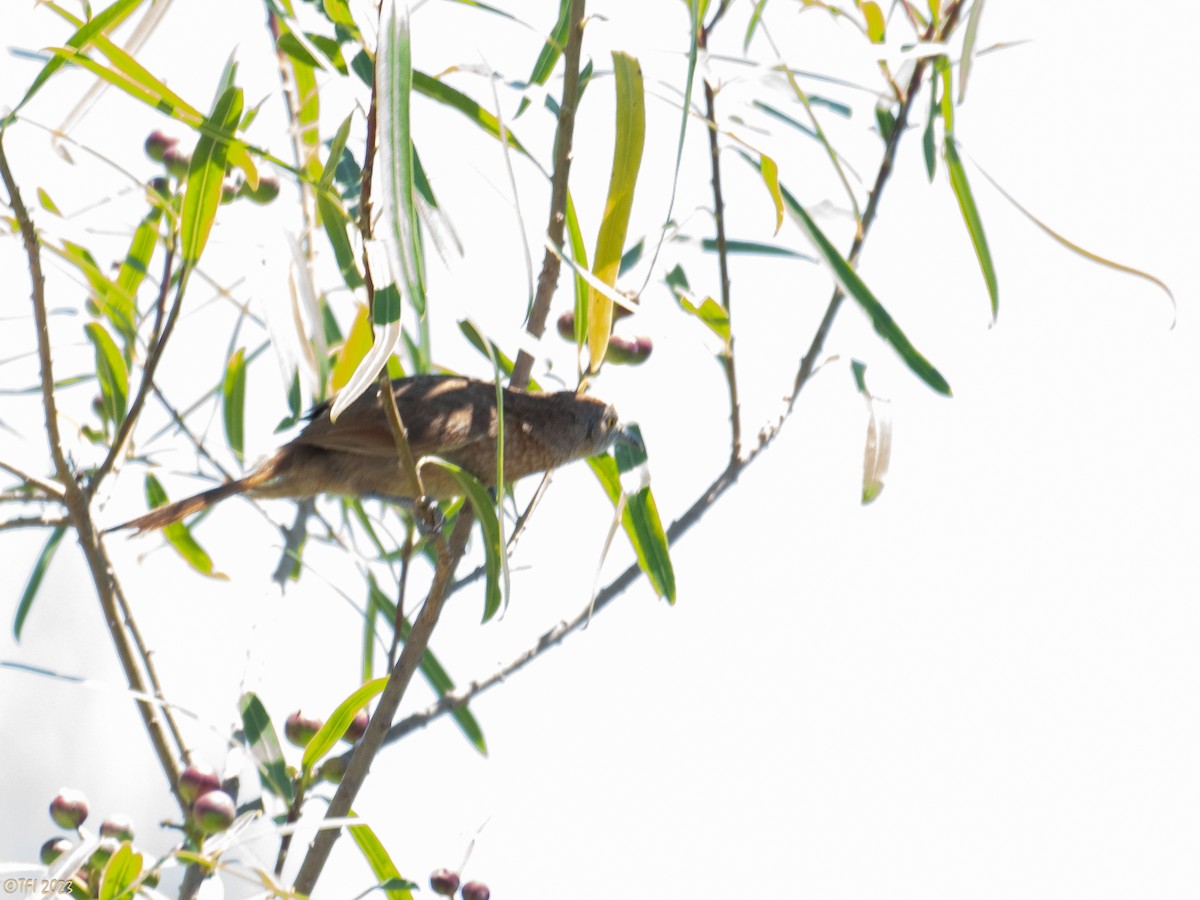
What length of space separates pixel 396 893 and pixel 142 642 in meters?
0.64

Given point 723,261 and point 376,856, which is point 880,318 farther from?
point 376,856

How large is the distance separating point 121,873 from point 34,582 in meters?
1.37

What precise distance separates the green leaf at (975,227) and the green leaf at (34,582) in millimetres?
2098

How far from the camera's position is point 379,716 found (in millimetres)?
1825

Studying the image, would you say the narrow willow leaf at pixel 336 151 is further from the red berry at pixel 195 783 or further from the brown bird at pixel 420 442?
the red berry at pixel 195 783

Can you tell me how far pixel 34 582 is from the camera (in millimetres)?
3057

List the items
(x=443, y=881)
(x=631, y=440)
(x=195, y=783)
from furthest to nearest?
(x=631, y=440) < (x=443, y=881) < (x=195, y=783)

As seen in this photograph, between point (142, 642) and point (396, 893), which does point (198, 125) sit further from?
point (396, 893)

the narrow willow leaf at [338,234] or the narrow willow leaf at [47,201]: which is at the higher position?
the narrow willow leaf at [47,201]

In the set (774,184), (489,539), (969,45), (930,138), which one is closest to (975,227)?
(930,138)

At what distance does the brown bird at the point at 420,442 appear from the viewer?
2.72 metres

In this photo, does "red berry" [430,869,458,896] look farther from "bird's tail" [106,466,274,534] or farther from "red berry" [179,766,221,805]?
"bird's tail" [106,466,274,534]

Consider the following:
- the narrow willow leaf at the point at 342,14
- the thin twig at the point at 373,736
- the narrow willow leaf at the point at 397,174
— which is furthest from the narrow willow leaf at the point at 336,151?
the thin twig at the point at 373,736

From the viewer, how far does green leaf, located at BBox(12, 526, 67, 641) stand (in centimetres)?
298
